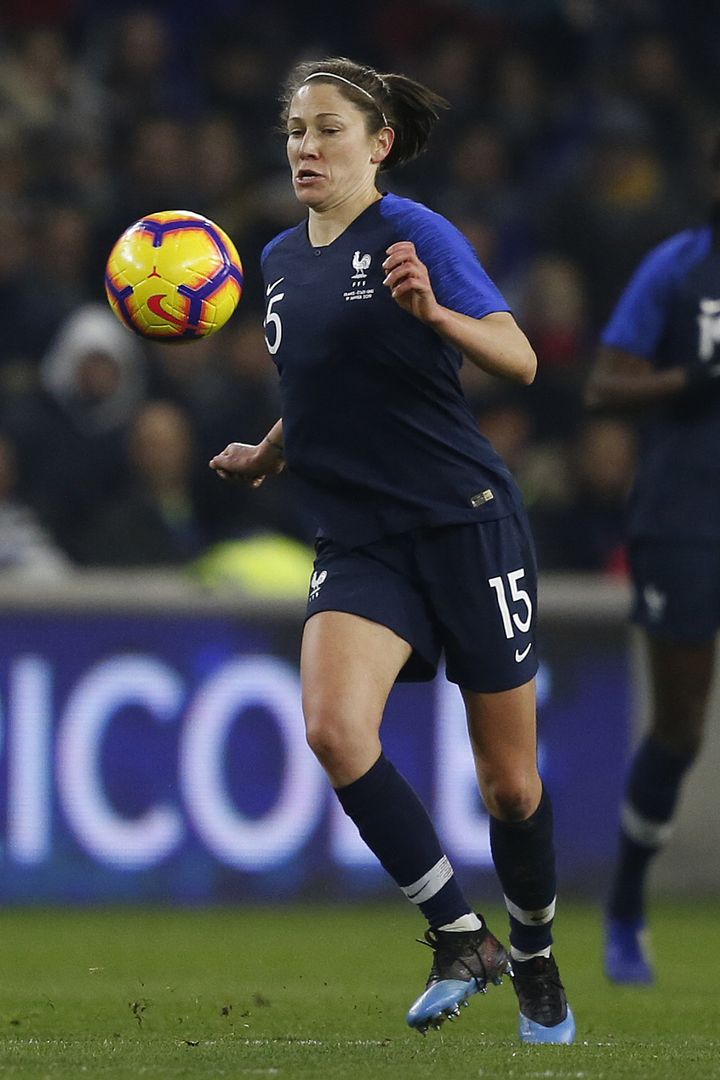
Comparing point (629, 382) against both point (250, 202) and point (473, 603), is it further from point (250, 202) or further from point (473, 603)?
point (250, 202)

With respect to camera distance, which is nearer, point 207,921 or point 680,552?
point 680,552

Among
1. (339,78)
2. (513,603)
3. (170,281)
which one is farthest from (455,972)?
(339,78)

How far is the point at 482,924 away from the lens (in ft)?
16.9

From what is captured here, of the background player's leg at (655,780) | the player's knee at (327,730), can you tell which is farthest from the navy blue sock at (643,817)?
the player's knee at (327,730)

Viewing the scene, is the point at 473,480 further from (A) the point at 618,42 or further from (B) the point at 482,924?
(A) the point at 618,42

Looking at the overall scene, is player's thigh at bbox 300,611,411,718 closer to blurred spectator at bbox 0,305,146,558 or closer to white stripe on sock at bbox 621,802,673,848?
white stripe on sock at bbox 621,802,673,848

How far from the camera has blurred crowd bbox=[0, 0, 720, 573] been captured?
9.98 metres

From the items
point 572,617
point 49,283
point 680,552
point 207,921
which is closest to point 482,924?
point 680,552

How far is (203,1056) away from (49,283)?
6784 millimetres

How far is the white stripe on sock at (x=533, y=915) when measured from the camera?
5344 mm

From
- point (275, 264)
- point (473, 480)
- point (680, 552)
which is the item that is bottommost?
point (680, 552)

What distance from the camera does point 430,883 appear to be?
510cm

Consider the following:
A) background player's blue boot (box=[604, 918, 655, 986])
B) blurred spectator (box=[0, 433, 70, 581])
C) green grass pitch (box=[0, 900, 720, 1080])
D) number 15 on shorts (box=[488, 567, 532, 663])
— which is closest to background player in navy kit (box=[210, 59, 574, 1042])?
number 15 on shorts (box=[488, 567, 532, 663])

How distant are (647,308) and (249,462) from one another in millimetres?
2051
